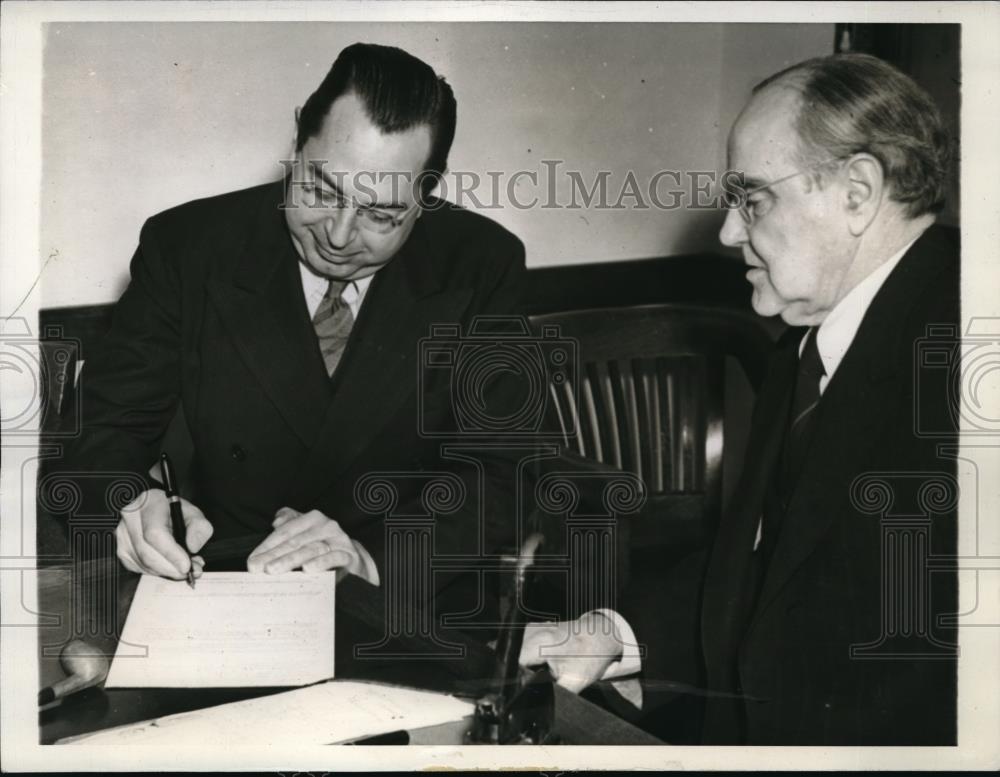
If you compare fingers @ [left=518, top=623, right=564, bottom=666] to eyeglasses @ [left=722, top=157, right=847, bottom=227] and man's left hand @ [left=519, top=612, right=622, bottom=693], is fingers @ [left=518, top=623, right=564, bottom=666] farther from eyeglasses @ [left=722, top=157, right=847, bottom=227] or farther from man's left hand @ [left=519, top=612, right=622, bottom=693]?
eyeglasses @ [left=722, top=157, right=847, bottom=227]

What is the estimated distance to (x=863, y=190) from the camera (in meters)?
1.25

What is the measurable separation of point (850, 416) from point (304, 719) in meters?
0.71

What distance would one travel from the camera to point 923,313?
132 centimetres

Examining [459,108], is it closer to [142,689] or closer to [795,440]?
[795,440]

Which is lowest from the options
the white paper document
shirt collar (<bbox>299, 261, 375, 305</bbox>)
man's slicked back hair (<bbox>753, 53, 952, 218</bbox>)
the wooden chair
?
the white paper document

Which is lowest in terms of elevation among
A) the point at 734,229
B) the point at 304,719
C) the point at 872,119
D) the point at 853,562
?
the point at 304,719

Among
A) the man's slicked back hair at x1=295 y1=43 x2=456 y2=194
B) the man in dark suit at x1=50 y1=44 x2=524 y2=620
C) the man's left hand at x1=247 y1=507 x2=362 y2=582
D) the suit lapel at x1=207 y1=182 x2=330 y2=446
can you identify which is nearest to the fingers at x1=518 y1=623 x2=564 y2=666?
→ the man in dark suit at x1=50 y1=44 x2=524 y2=620

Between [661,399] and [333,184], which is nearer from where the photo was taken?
[333,184]

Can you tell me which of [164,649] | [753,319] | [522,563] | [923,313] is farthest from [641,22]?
[164,649]

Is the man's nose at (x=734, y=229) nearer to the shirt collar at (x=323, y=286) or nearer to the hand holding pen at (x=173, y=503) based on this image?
the shirt collar at (x=323, y=286)

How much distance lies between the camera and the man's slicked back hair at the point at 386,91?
1297 mm

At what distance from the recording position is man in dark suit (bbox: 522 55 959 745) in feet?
4.15

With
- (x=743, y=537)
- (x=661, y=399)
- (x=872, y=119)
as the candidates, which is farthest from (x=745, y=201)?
(x=743, y=537)

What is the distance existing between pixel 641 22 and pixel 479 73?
0.20 meters
